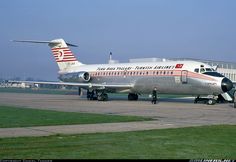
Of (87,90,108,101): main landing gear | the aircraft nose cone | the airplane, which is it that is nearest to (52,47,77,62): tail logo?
the airplane

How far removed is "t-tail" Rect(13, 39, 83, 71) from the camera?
45812mm

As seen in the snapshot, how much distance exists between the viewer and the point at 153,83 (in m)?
36.1

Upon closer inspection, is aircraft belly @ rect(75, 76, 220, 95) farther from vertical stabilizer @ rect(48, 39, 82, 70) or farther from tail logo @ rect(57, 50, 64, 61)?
tail logo @ rect(57, 50, 64, 61)

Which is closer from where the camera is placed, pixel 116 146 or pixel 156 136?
pixel 116 146

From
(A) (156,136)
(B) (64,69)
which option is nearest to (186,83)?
(B) (64,69)

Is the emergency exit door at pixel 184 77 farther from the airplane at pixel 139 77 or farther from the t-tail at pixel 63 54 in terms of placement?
the t-tail at pixel 63 54

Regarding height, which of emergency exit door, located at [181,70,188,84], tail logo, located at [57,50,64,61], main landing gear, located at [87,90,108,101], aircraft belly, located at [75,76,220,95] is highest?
tail logo, located at [57,50,64,61]

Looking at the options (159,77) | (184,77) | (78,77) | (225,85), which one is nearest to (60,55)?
(78,77)

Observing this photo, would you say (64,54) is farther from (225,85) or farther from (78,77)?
(225,85)

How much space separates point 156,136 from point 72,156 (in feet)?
12.6

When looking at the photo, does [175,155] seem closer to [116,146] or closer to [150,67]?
[116,146]

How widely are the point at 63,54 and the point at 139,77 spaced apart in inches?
480

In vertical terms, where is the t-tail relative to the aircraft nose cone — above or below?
above

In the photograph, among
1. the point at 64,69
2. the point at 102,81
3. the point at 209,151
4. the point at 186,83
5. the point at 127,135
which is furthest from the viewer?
the point at 64,69
